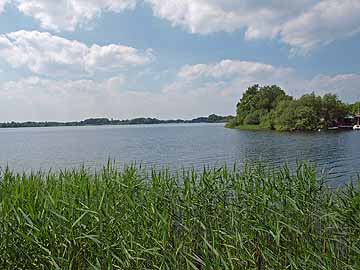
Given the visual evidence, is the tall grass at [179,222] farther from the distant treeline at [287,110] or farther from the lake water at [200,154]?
the distant treeline at [287,110]

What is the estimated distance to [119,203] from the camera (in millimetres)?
5840

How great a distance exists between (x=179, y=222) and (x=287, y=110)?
69781 millimetres

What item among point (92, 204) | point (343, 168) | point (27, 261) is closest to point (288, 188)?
point (92, 204)

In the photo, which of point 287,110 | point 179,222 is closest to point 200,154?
point 179,222

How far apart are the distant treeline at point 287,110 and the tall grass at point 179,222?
65.5m

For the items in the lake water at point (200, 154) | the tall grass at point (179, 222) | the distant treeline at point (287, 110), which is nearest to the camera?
the tall grass at point (179, 222)

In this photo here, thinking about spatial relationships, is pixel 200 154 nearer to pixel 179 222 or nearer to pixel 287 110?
pixel 179 222

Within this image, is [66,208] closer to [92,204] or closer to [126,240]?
[92,204]

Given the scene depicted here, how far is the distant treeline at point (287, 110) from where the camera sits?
69.5m

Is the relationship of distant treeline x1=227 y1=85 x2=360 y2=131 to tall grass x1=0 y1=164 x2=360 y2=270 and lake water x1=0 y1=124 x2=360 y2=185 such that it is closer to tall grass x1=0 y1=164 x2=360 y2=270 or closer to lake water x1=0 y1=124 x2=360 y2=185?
lake water x1=0 y1=124 x2=360 y2=185

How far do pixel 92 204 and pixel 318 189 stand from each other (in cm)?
431

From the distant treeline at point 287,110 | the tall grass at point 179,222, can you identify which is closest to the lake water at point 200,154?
the tall grass at point 179,222

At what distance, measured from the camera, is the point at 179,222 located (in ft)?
19.1

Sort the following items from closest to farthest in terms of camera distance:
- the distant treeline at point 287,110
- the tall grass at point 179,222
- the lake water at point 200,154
Result: the tall grass at point 179,222
the lake water at point 200,154
the distant treeline at point 287,110
